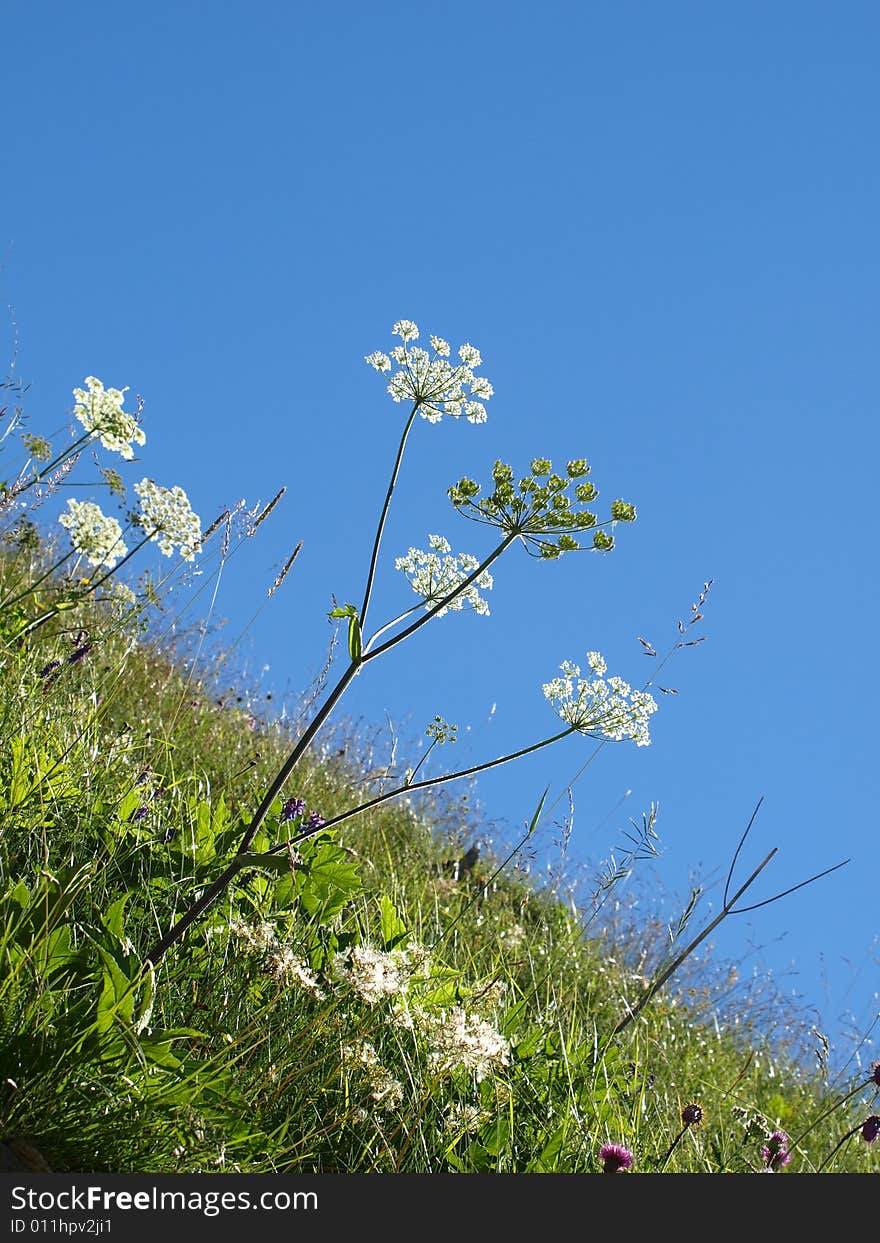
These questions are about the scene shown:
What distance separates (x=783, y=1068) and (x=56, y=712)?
5.87m

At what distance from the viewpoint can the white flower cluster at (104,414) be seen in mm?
3984

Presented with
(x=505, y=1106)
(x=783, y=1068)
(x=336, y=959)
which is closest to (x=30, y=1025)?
(x=336, y=959)

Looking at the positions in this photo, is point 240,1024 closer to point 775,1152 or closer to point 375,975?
point 375,975

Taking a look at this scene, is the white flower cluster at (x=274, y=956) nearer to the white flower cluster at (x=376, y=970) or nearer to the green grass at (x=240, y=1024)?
the green grass at (x=240, y=1024)

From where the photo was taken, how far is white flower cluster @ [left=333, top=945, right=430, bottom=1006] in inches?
110

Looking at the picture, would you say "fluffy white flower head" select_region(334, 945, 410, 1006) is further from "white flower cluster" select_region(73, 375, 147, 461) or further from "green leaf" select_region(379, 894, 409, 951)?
"white flower cluster" select_region(73, 375, 147, 461)

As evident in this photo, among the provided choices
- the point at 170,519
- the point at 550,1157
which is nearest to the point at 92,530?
the point at 170,519

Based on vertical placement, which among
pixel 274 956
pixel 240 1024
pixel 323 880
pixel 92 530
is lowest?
pixel 240 1024

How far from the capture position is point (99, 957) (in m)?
2.65

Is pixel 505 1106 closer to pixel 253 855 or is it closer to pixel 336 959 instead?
pixel 336 959

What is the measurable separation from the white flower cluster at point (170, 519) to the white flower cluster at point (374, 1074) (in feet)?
6.32

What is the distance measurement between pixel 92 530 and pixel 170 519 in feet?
1.27

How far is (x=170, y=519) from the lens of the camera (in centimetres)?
392

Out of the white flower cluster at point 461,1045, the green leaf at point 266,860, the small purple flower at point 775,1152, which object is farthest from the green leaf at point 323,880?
the small purple flower at point 775,1152
